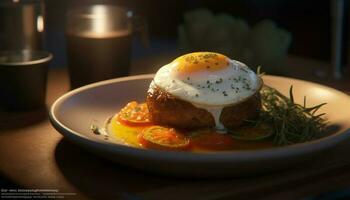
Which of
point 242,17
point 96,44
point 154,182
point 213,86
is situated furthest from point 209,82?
point 242,17

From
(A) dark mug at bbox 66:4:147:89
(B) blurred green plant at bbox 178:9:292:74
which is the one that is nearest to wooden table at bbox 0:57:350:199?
(A) dark mug at bbox 66:4:147:89

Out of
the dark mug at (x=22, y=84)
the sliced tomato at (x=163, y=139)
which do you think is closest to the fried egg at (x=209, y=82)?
the sliced tomato at (x=163, y=139)

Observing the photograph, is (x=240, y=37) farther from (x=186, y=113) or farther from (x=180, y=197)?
(x=180, y=197)

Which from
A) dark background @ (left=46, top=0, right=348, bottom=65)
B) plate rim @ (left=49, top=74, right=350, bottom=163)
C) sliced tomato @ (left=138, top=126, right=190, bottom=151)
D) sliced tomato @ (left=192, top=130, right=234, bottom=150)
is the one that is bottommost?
dark background @ (left=46, top=0, right=348, bottom=65)

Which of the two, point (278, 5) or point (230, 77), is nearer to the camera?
point (230, 77)

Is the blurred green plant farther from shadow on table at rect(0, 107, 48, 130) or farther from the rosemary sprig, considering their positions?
shadow on table at rect(0, 107, 48, 130)

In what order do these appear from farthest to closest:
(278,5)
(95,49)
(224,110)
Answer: (278,5)
(95,49)
(224,110)

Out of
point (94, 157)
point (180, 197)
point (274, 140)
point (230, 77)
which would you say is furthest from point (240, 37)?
point (180, 197)

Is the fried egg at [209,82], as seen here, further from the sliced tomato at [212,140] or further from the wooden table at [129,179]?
the wooden table at [129,179]
